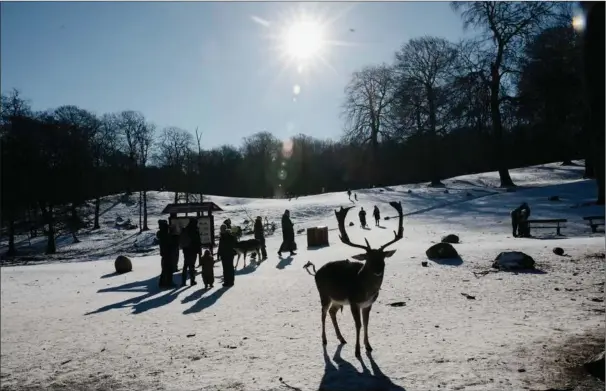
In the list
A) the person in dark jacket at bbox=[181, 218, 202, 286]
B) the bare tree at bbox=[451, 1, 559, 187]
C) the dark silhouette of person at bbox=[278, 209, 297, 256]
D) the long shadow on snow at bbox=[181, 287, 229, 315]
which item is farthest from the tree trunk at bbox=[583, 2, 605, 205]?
the bare tree at bbox=[451, 1, 559, 187]

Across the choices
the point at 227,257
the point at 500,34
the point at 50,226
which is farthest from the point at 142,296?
the point at 500,34

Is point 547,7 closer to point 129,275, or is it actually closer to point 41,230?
point 129,275

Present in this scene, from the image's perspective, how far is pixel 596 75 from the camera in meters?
3.68

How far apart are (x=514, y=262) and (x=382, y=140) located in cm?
4640

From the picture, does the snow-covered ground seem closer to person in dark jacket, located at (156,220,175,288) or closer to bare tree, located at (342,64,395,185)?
person in dark jacket, located at (156,220,175,288)

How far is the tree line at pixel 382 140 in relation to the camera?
153 inches

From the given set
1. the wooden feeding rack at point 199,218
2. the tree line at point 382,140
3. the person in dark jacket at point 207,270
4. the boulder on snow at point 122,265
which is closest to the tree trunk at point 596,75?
the tree line at point 382,140

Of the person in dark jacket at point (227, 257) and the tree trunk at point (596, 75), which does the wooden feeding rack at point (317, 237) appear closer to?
the person in dark jacket at point (227, 257)

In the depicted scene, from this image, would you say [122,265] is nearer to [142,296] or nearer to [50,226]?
[142,296]

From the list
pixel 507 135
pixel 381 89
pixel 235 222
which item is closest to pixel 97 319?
pixel 235 222

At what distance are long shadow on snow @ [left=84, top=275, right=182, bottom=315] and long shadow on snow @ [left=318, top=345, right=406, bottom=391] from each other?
5.74 m

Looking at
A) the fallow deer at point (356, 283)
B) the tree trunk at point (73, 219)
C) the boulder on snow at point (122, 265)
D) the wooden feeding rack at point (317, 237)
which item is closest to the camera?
the tree trunk at point (73, 219)

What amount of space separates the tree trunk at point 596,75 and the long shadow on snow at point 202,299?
8059 millimetres

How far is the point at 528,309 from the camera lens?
8.20 meters
